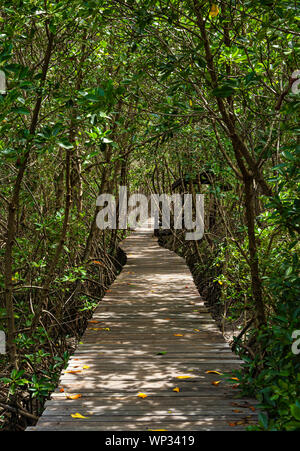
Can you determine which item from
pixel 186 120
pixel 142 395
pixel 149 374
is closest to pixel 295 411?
pixel 142 395

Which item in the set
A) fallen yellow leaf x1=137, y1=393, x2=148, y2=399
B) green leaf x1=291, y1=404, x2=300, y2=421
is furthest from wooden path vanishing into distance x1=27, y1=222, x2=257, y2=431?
green leaf x1=291, y1=404, x2=300, y2=421

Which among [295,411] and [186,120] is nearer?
[295,411]

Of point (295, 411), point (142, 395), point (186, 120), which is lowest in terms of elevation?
point (142, 395)

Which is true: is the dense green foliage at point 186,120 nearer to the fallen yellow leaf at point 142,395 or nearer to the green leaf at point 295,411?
the green leaf at point 295,411

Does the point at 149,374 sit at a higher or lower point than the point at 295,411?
lower

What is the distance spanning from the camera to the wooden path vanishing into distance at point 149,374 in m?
2.58

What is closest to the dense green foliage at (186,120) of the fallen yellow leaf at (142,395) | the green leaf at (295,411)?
the green leaf at (295,411)

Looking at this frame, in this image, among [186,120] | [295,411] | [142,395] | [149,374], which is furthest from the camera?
[186,120]

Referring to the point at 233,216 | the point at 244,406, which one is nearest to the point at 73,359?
the point at 244,406

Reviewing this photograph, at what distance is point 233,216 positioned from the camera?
8.48 m

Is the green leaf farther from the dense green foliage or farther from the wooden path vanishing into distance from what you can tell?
the wooden path vanishing into distance

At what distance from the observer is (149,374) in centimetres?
327

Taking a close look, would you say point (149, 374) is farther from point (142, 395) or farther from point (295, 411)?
point (295, 411)
